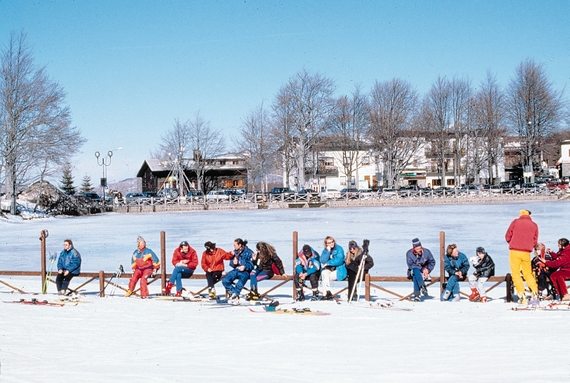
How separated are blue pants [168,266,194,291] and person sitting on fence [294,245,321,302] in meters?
2.24

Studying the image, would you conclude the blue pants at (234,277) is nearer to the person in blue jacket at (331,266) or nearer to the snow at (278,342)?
the snow at (278,342)

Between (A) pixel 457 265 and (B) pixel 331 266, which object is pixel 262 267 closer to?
(B) pixel 331 266

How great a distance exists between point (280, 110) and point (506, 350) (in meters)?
62.1

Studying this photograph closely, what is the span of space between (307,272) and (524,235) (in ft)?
13.0

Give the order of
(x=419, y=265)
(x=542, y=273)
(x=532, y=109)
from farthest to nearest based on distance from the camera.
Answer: (x=532, y=109) → (x=419, y=265) → (x=542, y=273)

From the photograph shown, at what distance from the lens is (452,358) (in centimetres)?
745

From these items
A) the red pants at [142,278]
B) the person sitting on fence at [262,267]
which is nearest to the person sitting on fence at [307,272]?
the person sitting on fence at [262,267]

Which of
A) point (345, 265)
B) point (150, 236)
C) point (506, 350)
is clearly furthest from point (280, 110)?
point (506, 350)

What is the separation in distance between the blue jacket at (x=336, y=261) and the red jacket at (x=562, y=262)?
11.9 feet

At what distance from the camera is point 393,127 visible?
68.4m

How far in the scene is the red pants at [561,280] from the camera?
11172 millimetres

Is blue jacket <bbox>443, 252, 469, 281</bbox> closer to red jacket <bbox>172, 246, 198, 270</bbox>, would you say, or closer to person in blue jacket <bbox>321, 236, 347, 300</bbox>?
person in blue jacket <bbox>321, 236, 347, 300</bbox>

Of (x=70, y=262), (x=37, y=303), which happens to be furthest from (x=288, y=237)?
(x=37, y=303)

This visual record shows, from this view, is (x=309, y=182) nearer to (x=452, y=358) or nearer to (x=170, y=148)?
(x=170, y=148)
